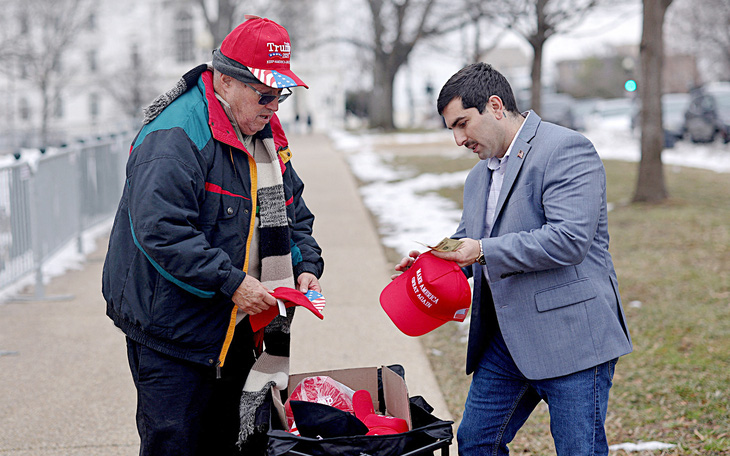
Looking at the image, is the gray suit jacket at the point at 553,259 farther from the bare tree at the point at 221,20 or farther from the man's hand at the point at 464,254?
the bare tree at the point at 221,20

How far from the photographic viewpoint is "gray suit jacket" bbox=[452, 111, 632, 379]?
8.26ft

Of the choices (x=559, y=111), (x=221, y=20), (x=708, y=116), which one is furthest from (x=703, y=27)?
(x=221, y=20)

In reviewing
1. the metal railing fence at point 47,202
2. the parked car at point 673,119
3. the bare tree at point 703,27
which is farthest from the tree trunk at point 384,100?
the metal railing fence at point 47,202

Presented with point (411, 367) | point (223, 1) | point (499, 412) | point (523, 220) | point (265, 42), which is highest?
point (223, 1)

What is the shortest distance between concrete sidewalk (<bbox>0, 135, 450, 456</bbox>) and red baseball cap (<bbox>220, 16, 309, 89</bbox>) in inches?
93.0

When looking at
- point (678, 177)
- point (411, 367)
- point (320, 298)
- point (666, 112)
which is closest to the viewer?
point (320, 298)

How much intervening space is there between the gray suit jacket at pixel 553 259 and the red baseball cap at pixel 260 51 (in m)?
0.87

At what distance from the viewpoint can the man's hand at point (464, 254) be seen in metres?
2.59

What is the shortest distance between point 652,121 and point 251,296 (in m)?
9.72

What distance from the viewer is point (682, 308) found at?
20.7 feet

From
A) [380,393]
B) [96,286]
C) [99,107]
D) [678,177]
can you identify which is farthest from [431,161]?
[99,107]

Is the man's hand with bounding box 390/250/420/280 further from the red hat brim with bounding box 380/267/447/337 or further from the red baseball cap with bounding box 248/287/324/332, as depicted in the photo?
the red baseball cap with bounding box 248/287/324/332

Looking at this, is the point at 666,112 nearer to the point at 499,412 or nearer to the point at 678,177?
the point at 678,177

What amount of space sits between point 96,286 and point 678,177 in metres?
10.6
